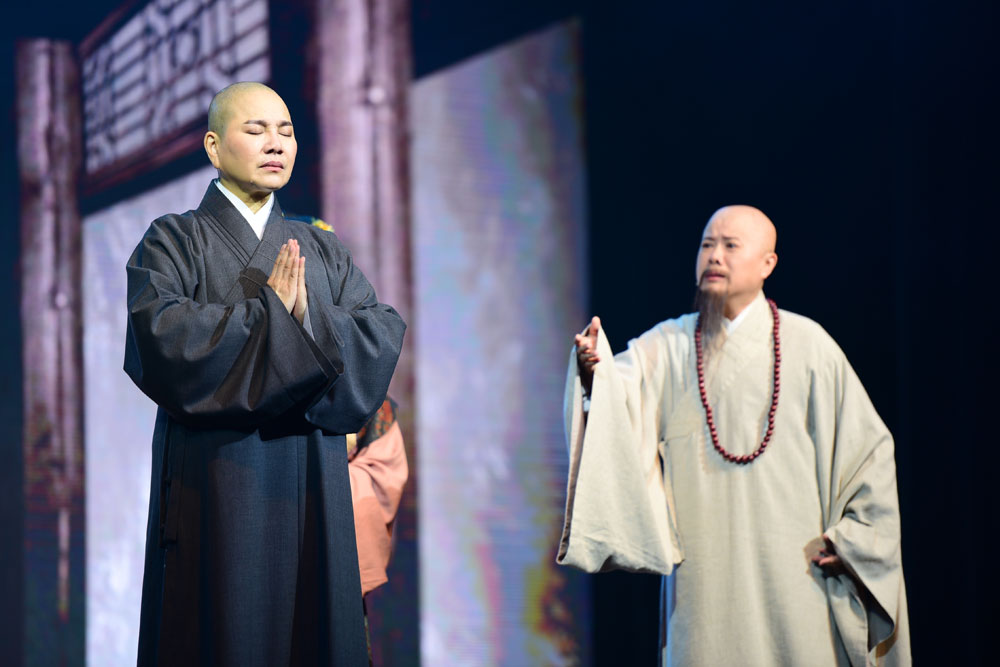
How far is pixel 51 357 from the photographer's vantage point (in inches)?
129

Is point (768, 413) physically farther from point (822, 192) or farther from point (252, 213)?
point (252, 213)

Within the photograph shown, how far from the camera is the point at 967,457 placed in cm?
322

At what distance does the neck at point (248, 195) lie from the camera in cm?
211

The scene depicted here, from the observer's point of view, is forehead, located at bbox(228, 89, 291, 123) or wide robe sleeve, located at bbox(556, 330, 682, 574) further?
wide robe sleeve, located at bbox(556, 330, 682, 574)

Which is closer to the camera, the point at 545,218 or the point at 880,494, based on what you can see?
the point at 880,494

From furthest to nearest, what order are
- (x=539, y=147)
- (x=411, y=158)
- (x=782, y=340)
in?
(x=539, y=147) < (x=411, y=158) < (x=782, y=340)

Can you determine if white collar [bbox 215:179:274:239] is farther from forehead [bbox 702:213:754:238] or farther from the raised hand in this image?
forehead [bbox 702:213:754:238]

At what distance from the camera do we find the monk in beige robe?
103 inches

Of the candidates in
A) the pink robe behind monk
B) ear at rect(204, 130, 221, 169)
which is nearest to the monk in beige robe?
the pink robe behind monk

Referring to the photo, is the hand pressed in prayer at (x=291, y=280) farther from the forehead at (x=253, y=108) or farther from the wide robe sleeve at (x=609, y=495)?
the wide robe sleeve at (x=609, y=495)

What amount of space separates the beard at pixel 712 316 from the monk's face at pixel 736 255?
0.01 m

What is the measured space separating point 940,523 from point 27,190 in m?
2.98

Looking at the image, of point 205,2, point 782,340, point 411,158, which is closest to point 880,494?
point 782,340

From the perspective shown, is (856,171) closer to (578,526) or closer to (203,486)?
(578,526)
